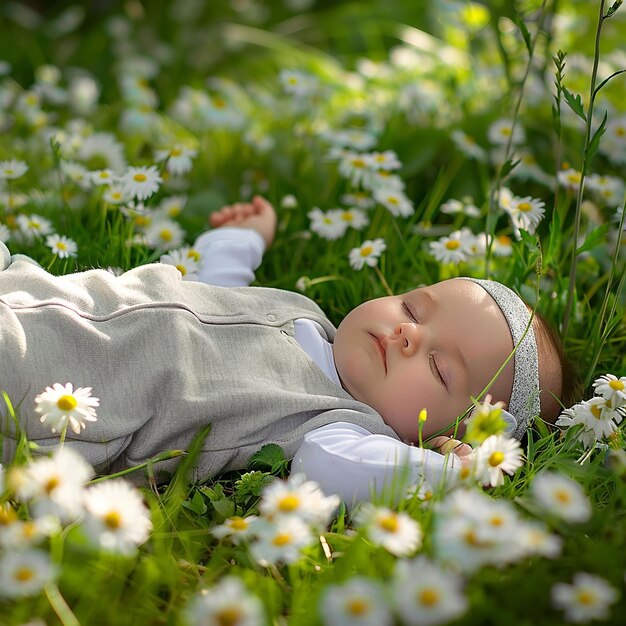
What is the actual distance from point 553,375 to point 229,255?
789 millimetres

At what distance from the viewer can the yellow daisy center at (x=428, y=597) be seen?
2.99 ft

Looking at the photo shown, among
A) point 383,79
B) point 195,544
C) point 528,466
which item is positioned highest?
point 383,79

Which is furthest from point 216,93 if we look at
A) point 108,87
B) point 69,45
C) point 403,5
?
point 403,5

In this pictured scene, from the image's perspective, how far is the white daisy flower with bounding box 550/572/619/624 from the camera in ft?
3.18

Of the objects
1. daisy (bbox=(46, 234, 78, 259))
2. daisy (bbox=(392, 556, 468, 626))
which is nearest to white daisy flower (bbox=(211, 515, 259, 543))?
daisy (bbox=(392, 556, 468, 626))

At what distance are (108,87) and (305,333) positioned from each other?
2184 millimetres

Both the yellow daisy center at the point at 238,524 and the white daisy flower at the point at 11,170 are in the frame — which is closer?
the yellow daisy center at the point at 238,524

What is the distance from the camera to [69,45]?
3781 mm

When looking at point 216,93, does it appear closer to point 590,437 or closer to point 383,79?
point 383,79

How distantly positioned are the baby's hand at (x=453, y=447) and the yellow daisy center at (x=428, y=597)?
51 cm

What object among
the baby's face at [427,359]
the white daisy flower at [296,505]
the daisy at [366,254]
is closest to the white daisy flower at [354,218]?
the daisy at [366,254]

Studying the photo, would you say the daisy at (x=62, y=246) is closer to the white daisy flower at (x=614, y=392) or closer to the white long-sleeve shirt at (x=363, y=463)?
the white long-sleeve shirt at (x=363, y=463)

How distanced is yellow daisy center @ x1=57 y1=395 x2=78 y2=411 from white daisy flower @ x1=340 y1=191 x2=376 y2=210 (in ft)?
3.91

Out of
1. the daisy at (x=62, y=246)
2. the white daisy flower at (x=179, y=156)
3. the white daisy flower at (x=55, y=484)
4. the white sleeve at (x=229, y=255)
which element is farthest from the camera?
the white daisy flower at (x=179, y=156)
